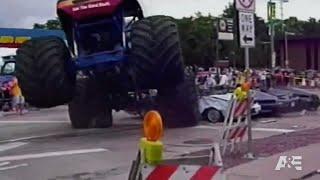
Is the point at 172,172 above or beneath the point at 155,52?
beneath

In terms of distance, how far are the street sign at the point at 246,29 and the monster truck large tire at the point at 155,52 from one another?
3486 mm

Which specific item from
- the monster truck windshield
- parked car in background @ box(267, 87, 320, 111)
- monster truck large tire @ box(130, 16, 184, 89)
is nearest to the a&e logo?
monster truck large tire @ box(130, 16, 184, 89)

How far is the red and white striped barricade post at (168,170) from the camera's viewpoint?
494cm

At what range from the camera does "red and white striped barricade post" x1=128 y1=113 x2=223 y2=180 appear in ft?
16.2

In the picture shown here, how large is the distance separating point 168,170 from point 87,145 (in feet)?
33.8

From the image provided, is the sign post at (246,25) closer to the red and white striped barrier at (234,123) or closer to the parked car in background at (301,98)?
the red and white striped barrier at (234,123)

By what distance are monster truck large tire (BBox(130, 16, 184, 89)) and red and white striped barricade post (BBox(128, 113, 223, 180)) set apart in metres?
10.1

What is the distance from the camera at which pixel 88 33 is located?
1611cm

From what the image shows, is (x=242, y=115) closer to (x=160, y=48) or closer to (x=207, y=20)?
(x=160, y=48)

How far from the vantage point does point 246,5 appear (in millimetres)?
12055

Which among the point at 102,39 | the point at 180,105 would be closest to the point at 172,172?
the point at 102,39

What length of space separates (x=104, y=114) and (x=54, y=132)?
155cm

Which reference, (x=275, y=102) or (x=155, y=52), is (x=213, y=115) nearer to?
(x=275, y=102)

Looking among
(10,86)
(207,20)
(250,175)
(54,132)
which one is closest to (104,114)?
(54,132)
